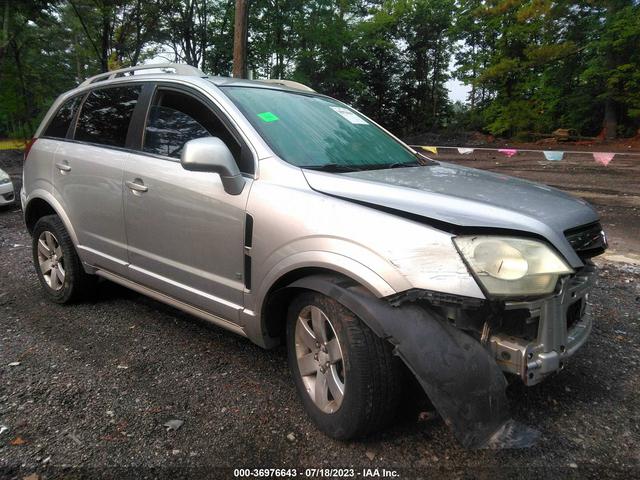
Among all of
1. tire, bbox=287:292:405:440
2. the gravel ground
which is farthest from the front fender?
the gravel ground

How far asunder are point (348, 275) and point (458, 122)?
33608mm

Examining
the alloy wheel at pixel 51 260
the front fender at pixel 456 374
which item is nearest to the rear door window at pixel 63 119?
the alloy wheel at pixel 51 260

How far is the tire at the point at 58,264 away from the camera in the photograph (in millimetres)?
3910

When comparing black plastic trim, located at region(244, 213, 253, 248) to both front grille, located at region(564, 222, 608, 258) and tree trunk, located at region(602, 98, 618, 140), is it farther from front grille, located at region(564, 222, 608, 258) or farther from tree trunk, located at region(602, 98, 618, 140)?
tree trunk, located at region(602, 98, 618, 140)

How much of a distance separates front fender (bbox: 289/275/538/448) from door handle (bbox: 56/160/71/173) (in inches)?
116

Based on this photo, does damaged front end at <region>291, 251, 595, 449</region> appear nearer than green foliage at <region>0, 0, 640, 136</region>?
Yes

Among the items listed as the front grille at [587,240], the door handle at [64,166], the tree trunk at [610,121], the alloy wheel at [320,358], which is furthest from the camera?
the tree trunk at [610,121]

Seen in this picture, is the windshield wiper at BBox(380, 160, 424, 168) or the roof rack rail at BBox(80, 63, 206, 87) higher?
the roof rack rail at BBox(80, 63, 206, 87)

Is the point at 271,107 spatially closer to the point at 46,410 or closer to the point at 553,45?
the point at 46,410

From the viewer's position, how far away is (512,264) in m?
1.95

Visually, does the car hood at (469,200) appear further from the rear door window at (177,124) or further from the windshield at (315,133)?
the rear door window at (177,124)

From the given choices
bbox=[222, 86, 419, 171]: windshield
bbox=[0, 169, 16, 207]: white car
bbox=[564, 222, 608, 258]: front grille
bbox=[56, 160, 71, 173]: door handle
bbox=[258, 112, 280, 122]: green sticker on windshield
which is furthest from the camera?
bbox=[0, 169, 16, 207]: white car

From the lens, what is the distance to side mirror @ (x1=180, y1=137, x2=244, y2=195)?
2424mm

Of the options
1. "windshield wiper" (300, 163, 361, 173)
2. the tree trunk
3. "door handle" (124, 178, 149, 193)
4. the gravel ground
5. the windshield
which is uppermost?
the tree trunk
